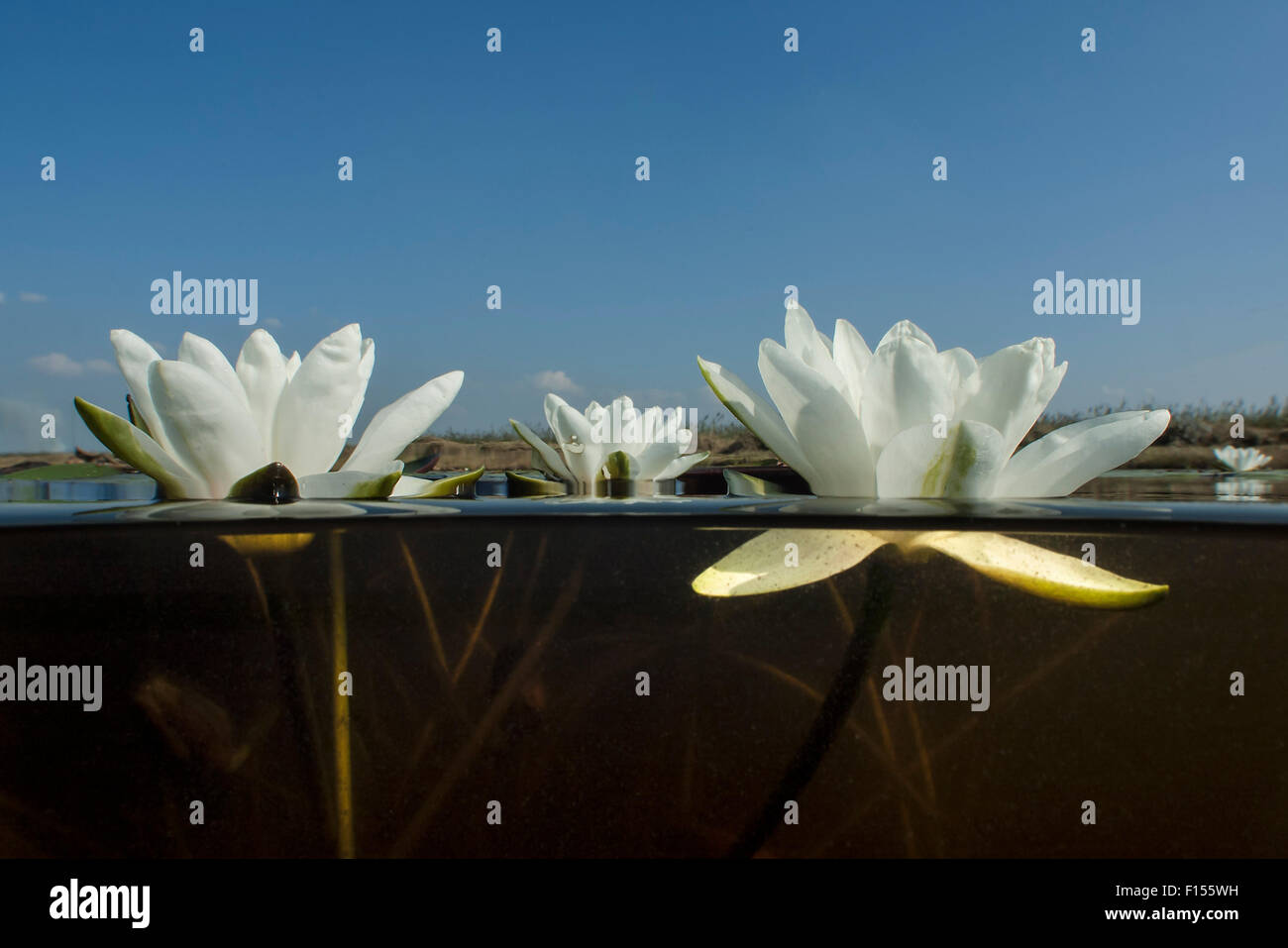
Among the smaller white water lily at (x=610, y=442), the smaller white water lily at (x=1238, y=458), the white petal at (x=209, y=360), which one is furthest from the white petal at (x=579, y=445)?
the smaller white water lily at (x=1238, y=458)

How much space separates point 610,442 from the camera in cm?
117

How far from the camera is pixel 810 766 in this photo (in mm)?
598

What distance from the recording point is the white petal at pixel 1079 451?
0.56 m

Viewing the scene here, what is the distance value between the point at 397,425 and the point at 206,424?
158mm

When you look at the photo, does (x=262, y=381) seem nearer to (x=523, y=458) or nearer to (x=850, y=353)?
(x=850, y=353)

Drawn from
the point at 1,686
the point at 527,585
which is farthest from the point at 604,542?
the point at 1,686

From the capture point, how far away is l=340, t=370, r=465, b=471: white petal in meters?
0.69

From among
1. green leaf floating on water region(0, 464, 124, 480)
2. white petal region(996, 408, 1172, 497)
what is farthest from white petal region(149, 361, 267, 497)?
green leaf floating on water region(0, 464, 124, 480)

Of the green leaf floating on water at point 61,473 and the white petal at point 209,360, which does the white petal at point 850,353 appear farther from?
the green leaf floating on water at point 61,473

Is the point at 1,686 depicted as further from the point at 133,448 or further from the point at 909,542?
the point at 909,542

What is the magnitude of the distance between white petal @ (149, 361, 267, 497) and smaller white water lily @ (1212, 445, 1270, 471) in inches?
92.9

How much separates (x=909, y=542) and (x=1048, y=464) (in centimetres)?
14

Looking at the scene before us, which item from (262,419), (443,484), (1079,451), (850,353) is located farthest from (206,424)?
(1079,451)

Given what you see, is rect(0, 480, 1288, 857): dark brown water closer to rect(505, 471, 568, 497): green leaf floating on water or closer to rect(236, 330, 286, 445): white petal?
rect(236, 330, 286, 445): white petal
